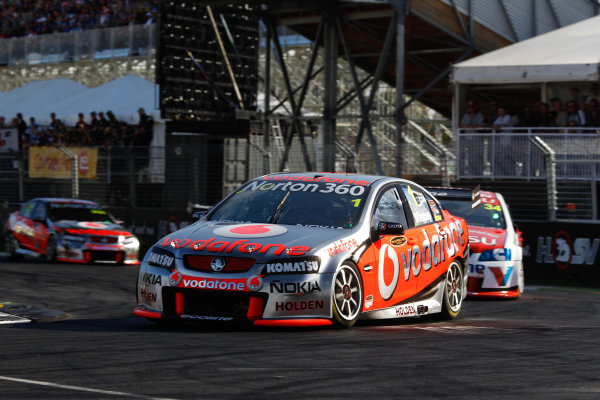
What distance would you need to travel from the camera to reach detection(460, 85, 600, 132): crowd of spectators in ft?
68.3

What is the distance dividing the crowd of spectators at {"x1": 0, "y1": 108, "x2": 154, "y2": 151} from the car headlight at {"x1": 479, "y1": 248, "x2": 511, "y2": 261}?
653 inches

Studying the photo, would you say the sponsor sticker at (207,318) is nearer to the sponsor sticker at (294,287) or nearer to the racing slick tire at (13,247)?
the sponsor sticker at (294,287)

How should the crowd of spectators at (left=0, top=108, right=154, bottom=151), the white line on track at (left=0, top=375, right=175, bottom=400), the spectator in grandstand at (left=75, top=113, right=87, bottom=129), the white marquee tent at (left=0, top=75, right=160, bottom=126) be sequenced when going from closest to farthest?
the white line on track at (left=0, top=375, right=175, bottom=400), the crowd of spectators at (left=0, top=108, right=154, bottom=151), the spectator in grandstand at (left=75, top=113, right=87, bottom=129), the white marquee tent at (left=0, top=75, right=160, bottom=126)

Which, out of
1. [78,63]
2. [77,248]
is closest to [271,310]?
[77,248]

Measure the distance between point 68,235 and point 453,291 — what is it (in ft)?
34.6

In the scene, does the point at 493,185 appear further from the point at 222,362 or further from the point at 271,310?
the point at 222,362

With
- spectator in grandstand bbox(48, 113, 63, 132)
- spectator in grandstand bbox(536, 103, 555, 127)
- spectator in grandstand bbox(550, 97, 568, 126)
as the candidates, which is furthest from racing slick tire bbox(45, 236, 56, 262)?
spectator in grandstand bbox(48, 113, 63, 132)

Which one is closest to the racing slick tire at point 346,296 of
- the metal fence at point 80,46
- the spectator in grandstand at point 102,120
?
the spectator in grandstand at point 102,120

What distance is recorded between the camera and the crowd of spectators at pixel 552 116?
2081cm

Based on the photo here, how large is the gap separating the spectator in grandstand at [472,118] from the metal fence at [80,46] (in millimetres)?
18467

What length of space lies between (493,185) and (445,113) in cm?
1278

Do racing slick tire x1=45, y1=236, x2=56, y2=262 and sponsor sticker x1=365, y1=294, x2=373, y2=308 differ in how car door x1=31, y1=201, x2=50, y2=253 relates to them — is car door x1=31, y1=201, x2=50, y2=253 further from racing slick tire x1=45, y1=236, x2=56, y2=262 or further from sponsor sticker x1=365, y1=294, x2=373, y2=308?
sponsor sticker x1=365, y1=294, x2=373, y2=308

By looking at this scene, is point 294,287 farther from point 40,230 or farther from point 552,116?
point 552,116

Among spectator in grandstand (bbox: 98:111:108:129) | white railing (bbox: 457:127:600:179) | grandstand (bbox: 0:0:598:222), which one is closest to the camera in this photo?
white railing (bbox: 457:127:600:179)
